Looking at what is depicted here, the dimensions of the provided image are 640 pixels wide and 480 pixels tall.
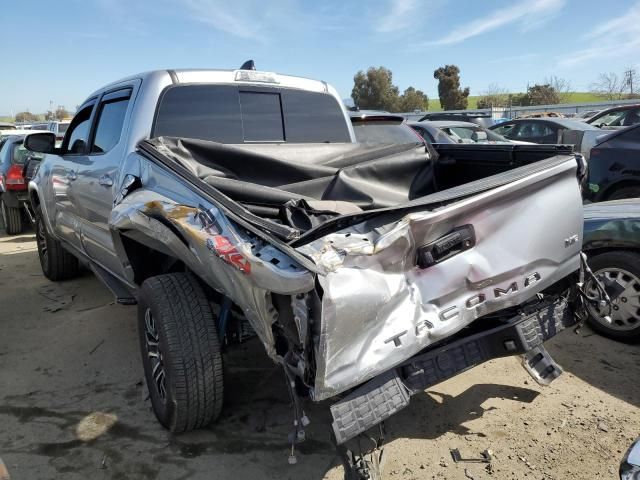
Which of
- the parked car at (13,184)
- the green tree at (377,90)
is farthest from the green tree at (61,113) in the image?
the parked car at (13,184)

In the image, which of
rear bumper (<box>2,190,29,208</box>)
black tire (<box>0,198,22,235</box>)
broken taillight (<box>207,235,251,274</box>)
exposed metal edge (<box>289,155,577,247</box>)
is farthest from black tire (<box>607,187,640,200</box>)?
black tire (<box>0,198,22,235</box>)

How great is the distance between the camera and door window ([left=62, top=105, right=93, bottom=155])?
183 inches

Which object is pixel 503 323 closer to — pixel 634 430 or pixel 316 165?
pixel 634 430

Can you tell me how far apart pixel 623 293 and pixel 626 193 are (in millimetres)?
3253

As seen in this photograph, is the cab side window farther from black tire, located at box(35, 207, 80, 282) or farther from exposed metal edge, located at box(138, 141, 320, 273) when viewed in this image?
black tire, located at box(35, 207, 80, 282)

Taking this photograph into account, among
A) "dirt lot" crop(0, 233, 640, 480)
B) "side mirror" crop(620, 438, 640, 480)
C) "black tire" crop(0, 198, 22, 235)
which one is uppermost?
"side mirror" crop(620, 438, 640, 480)

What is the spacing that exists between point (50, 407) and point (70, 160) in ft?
7.65

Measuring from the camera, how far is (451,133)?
10.8 meters

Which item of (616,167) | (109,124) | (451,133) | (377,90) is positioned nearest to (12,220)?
(109,124)

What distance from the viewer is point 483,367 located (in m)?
3.66

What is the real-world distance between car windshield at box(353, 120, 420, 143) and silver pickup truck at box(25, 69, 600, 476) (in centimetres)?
281

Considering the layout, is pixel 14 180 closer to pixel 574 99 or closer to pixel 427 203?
pixel 427 203

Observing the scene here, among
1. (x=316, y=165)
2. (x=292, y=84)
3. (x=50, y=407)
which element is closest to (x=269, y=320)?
(x=316, y=165)

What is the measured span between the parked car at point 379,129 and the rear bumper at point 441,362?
4.66 metres
